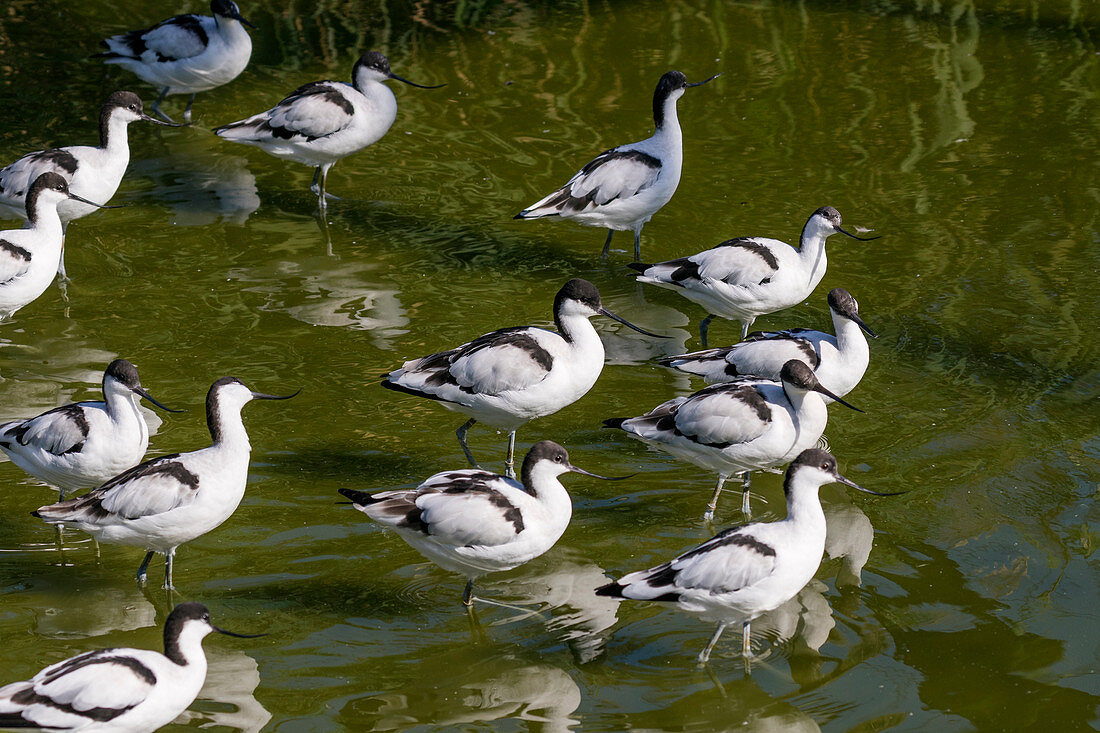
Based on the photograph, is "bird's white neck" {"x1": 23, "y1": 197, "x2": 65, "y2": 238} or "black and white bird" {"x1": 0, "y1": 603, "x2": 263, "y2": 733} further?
"bird's white neck" {"x1": 23, "y1": 197, "x2": 65, "y2": 238}

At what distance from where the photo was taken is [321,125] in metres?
12.8

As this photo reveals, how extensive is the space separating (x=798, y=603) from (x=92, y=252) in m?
7.93

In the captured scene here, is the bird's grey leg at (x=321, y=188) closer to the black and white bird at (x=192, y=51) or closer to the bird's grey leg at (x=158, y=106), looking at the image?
the black and white bird at (x=192, y=51)

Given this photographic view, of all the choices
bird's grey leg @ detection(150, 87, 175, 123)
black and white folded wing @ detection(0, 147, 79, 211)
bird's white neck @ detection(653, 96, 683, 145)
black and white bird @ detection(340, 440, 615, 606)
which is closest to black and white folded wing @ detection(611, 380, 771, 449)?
black and white bird @ detection(340, 440, 615, 606)

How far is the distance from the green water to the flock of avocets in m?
0.45

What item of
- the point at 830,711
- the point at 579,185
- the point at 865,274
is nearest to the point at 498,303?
the point at 579,185

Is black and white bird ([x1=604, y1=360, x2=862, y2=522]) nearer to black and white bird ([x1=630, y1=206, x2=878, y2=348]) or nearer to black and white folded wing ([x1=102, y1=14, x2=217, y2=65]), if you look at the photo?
black and white bird ([x1=630, y1=206, x2=878, y2=348])

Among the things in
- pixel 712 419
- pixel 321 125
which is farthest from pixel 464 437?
pixel 321 125

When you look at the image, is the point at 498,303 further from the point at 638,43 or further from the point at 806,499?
the point at 638,43

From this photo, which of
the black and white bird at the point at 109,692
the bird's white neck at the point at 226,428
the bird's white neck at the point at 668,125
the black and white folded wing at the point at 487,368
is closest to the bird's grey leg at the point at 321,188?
the bird's white neck at the point at 668,125

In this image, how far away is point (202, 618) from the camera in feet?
20.2

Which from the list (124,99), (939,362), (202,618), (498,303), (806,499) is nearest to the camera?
(202,618)

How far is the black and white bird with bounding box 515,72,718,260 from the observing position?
11688 mm

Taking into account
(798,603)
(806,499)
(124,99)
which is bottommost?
(798,603)
